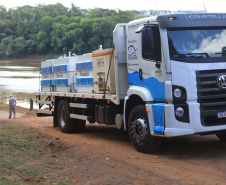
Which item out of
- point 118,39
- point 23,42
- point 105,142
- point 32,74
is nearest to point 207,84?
point 118,39

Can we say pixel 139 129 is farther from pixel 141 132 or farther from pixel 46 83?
pixel 46 83

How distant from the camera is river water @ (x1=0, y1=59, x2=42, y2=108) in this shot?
47312mm

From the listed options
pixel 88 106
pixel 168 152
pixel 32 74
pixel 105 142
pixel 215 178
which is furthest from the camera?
pixel 32 74

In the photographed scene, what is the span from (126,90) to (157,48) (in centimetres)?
200

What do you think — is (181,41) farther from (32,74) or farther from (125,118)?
(32,74)

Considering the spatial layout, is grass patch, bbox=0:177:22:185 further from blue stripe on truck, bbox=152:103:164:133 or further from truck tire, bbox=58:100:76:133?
truck tire, bbox=58:100:76:133

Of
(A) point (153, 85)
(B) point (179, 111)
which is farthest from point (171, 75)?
(B) point (179, 111)

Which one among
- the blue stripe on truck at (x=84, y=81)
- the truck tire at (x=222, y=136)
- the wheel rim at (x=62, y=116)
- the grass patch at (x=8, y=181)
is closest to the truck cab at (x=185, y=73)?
the truck tire at (x=222, y=136)

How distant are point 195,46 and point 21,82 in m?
56.7

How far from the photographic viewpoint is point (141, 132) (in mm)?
8953

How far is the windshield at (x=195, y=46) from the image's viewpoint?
8.15 metres

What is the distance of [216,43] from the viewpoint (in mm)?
8414

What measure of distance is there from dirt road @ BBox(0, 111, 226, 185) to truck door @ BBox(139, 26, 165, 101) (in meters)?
1.38

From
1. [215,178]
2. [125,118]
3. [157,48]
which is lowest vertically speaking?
[215,178]
